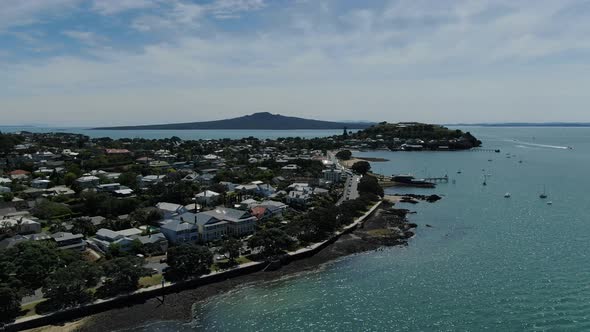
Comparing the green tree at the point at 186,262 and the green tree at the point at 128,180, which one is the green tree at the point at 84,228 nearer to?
the green tree at the point at 186,262

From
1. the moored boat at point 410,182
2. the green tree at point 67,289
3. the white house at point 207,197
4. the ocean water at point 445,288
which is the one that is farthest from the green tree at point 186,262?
the moored boat at point 410,182

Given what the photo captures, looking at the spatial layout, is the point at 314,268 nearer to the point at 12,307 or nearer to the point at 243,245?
the point at 243,245

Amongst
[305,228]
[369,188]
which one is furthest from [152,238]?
[369,188]

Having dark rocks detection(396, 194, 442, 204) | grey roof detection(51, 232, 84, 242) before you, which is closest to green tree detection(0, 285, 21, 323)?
grey roof detection(51, 232, 84, 242)

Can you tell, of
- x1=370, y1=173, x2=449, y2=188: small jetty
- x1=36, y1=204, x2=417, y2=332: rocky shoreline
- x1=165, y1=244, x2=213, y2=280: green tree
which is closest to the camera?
x1=36, y1=204, x2=417, y2=332: rocky shoreline

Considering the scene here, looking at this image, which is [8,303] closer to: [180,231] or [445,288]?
[180,231]

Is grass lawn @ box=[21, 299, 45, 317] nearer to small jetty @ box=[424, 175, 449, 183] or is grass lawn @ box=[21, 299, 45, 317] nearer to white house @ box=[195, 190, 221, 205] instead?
white house @ box=[195, 190, 221, 205]
